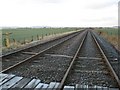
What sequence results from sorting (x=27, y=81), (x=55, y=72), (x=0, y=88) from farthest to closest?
1. (x=55, y=72)
2. (x=27, y=81)
3. (x=0, y=88)

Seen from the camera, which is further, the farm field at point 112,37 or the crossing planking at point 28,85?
the farm field at point 112,37

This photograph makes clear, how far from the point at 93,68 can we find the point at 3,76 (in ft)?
13.1

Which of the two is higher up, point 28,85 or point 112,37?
point 112,37

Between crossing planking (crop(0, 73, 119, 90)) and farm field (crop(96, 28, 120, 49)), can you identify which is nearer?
crossing planking (crop(0, 73, 119, 90))

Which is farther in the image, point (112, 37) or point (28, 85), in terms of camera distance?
point (112, 37)

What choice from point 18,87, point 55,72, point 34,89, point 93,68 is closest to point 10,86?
point 18,87

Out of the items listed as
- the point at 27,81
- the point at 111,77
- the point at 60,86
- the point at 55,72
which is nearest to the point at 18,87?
the point at 27,81

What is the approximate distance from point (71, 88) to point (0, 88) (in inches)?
71.8

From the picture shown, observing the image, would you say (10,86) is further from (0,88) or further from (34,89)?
(34,89)

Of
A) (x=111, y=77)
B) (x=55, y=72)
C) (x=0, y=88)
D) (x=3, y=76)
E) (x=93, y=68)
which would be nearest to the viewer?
(x=0, y=88)

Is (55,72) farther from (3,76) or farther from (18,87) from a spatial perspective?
(18,87)

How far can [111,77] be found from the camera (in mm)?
7848

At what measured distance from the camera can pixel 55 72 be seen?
27.5 feet

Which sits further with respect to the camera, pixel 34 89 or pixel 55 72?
pixel 55 72
